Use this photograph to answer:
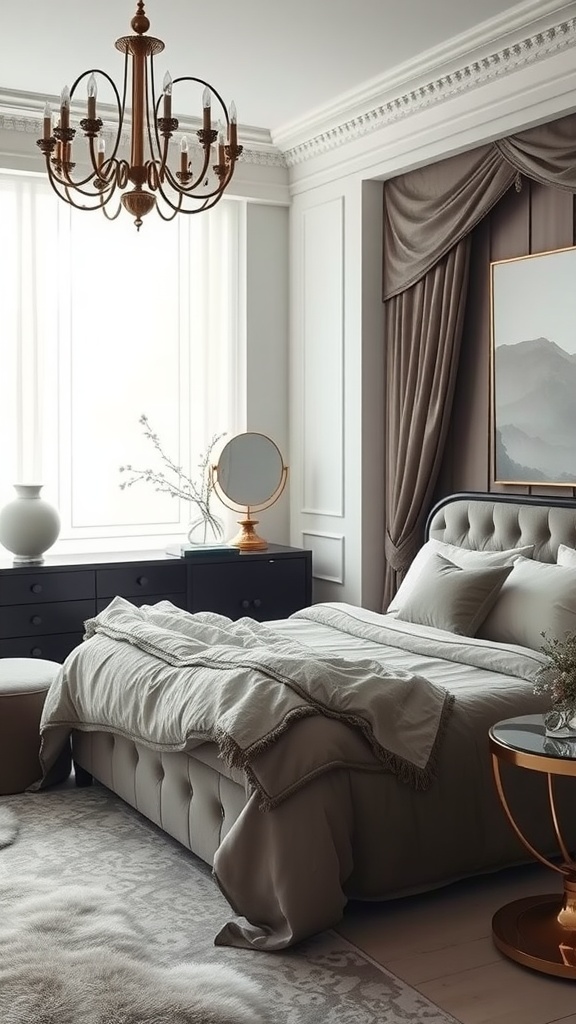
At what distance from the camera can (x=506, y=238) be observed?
15.4 ft

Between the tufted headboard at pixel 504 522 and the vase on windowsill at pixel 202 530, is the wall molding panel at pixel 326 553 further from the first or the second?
the tufted headboard at pixel 504 522

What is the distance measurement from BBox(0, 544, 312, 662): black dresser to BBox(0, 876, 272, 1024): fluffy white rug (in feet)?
7.01

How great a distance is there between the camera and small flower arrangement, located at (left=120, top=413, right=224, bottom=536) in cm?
569

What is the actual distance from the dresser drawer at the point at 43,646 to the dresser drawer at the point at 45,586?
17 centimetres

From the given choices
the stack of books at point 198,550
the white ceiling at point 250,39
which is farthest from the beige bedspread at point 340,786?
the white ceiling at point 250,39

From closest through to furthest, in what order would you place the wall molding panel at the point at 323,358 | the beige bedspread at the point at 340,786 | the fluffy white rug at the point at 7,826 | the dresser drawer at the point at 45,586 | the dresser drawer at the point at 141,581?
1. the beige bedspread at the point at 340,786
2. the fluffy white rug at the point at 7,826
3. the dresser drawer at the point at 45,586
4. the dresser drawer at the point at 141,581
5. the wall molding panel at the point at 323,358

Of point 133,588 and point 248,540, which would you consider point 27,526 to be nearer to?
point 133,588

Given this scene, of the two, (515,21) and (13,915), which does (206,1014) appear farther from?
(515,21)

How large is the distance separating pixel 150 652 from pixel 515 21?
2.70 meters

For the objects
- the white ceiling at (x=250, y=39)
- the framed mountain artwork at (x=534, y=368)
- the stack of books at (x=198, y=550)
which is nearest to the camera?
the white ceiling at (x=250, y=39)

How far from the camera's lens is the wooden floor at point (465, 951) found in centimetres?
248

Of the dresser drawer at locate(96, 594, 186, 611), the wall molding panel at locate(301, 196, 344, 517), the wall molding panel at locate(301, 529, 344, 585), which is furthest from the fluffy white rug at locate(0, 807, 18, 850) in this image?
the wall molding panel at locate(301, 196, 344, 517)

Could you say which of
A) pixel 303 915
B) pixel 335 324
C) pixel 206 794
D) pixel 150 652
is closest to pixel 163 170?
pixel 150 652

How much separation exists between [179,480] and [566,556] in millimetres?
2522
